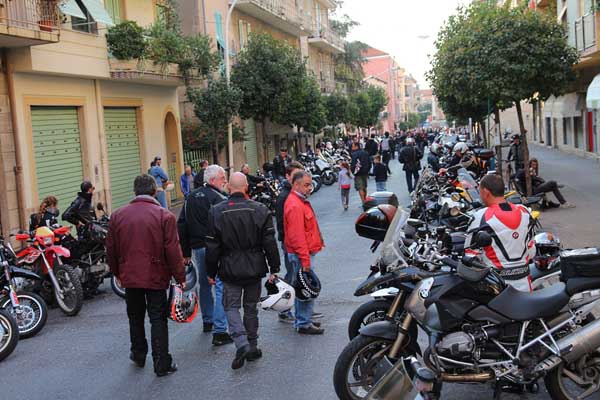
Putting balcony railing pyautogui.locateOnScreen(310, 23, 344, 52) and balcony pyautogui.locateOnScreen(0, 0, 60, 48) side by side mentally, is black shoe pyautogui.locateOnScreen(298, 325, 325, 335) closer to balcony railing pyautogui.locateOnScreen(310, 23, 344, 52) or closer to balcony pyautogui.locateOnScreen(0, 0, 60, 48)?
balcony pyautogui.locateOnScreen(0, 0, 60, 48)

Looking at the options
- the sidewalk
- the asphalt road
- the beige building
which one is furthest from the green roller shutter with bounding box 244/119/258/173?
the asphalt road

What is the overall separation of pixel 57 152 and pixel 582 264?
14.4 metres

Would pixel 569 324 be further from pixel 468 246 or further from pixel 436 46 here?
pixel 436 46

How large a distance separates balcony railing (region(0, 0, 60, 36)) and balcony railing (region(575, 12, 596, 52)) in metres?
13.7

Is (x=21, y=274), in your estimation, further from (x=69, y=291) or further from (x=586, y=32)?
(x=586, y=32)

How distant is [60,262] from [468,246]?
592 cm

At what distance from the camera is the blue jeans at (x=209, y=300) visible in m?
7.23

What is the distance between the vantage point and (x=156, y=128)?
22.5m

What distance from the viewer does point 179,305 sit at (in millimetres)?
6770

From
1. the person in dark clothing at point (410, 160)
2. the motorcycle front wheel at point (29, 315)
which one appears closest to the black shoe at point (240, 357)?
the motorcycle front wheel at point (29, 315)

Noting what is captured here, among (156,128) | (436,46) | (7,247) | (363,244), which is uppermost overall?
(436,46)

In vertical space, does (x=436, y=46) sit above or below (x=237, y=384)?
above

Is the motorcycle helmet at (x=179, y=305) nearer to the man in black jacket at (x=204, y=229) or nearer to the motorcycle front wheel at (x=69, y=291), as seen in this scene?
the man in black jacket at (x=204, y=229)

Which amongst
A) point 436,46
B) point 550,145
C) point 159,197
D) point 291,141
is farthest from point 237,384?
point 550,145
